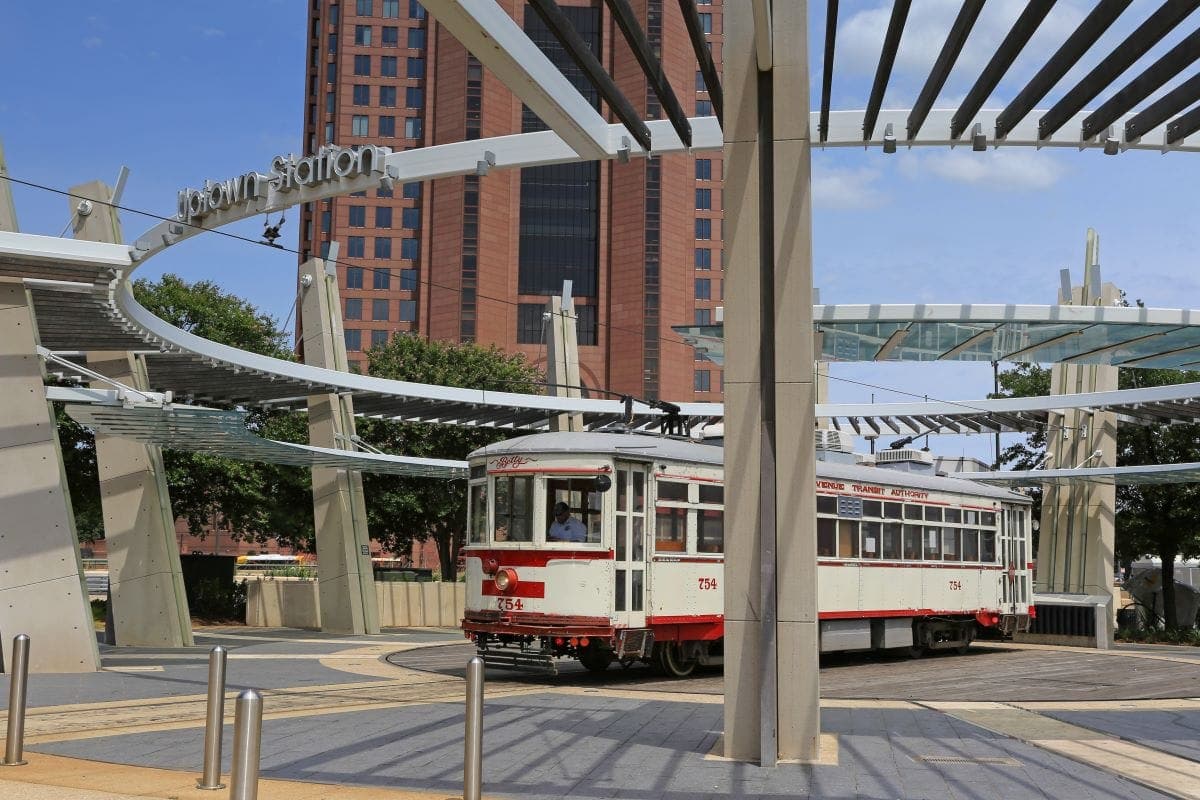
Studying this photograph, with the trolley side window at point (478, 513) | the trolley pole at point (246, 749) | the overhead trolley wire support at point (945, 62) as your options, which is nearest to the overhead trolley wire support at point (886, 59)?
the overhead trolley wire support at point (945, 62)

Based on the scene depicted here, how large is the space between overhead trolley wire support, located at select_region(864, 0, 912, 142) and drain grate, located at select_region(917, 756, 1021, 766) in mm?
5208

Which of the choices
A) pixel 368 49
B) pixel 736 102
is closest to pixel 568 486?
pixel 736 102

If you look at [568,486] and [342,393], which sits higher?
[342,393]

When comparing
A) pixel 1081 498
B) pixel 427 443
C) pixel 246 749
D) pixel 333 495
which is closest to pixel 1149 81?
pixel 246 749

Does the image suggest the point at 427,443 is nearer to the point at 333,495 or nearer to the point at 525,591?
the point at 333,495

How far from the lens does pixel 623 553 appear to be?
15750mm

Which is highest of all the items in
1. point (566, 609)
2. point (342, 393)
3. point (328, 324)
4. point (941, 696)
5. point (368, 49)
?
point (368, 49)

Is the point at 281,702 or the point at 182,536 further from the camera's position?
the point at 182,536

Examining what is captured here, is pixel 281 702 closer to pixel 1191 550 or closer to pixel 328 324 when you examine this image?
pixel 328 324

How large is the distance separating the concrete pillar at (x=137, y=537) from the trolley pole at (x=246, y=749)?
1587 centimetres

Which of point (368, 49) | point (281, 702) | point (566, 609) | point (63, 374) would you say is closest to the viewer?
point (281, 702)

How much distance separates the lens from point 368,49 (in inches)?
3639

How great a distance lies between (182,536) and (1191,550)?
7413 centimetres

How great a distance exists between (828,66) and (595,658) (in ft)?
34.2
